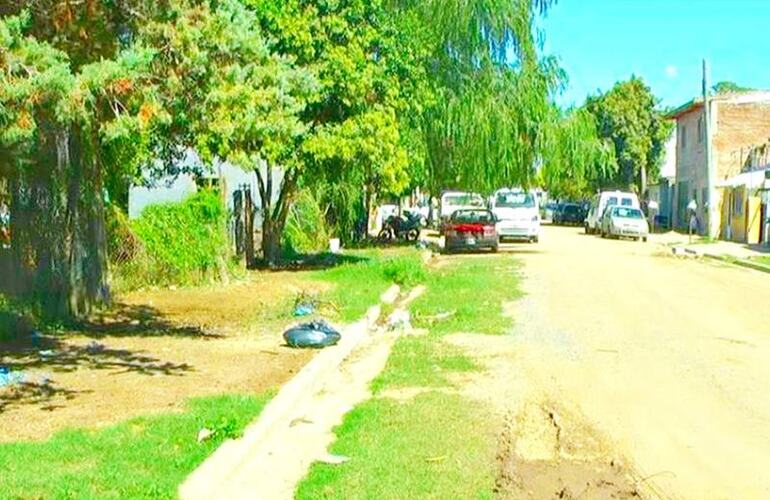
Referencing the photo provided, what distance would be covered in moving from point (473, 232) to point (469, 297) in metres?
16.0

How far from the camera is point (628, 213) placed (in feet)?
163

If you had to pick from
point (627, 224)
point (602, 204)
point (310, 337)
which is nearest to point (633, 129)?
point (602, 204)

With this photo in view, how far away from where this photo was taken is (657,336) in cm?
1450

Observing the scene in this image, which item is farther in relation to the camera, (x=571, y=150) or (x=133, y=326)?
(x=571, y=150)

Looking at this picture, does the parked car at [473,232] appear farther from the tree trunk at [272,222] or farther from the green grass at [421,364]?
the green grass at [421,364]

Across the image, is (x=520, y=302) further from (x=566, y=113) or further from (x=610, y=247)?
(x=610, y=247)

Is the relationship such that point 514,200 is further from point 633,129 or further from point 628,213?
point 633,129

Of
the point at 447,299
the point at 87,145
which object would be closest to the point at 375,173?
the point at 447,299

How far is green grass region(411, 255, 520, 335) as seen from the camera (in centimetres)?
1555

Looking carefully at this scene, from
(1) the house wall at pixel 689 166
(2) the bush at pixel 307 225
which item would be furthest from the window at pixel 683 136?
(2) the bush at pixel 307 225

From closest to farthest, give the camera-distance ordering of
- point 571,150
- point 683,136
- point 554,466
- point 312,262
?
point 554,466
point 312,262
point 571,150
point 683,136

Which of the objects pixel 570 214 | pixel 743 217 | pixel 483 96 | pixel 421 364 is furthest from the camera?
pixel 570 214

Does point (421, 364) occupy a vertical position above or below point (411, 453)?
below

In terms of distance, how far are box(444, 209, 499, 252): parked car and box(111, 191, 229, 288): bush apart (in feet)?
52.4
